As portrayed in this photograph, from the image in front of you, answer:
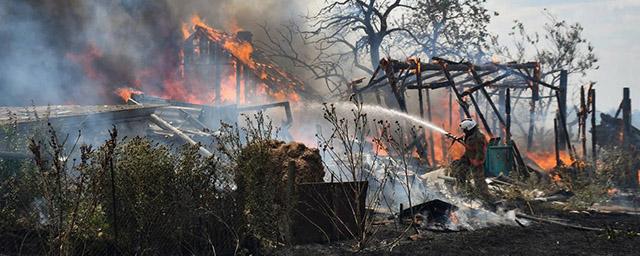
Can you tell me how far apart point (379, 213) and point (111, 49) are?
1943 cm

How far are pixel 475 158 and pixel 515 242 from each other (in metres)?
3.88

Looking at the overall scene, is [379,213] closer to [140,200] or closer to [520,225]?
[520,225]

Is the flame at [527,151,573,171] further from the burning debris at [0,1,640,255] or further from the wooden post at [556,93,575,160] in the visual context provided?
the wooden post at [556,93,575,160]

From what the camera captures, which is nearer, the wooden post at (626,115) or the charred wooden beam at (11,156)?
the charred wooden beam at (11,156)

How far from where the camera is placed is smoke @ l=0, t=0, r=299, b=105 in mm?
22800

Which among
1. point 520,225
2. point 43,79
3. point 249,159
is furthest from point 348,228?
point 43,79

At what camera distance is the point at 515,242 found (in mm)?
8227

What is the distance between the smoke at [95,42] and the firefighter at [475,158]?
16295 mm

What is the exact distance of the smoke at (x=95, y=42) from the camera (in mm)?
22800

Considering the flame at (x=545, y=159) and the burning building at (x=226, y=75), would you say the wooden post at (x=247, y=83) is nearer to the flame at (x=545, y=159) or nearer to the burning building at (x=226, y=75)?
the burning building at (x=226, y=75)

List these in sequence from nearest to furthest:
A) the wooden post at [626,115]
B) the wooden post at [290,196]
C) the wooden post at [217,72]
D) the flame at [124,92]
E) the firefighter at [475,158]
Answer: the wooden post at [290,196] < the firefighter at [475,158] < the wooden post at [626,115] < the flame at [124,92] < the wooden post at [217,72]

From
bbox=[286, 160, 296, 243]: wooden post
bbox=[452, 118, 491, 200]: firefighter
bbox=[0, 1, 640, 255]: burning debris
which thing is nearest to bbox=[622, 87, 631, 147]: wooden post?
bbox=[0, 1, 640, 255]: burning debris

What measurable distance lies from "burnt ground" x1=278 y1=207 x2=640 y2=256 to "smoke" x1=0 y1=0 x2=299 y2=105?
17.6m

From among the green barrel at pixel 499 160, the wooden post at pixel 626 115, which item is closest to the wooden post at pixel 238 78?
the green barrel at pixel 499 160
